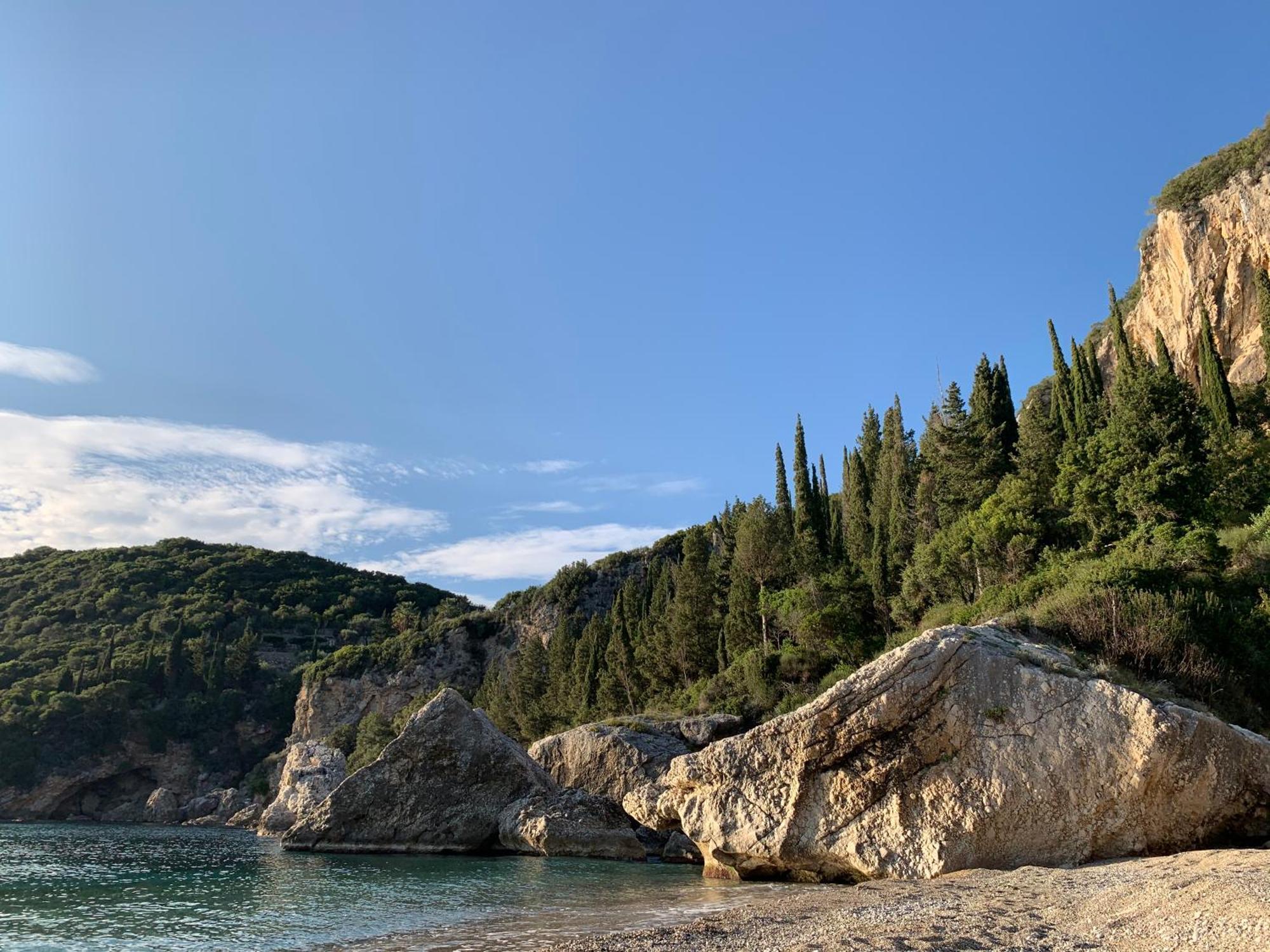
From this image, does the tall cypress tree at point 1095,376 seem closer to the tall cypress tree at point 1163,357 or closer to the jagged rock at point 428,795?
the tall cypress tree at point 1163,357

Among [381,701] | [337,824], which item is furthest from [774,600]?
[381,701]

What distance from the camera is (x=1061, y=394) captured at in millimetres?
50312

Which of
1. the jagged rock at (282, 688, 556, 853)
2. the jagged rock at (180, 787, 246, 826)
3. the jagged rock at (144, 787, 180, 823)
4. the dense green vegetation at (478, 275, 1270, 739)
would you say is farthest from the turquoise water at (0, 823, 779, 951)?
the jagged rock at (144, 787, 180, 823)

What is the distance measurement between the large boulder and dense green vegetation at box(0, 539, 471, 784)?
3773 inches

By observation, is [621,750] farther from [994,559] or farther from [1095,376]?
[1095,376]

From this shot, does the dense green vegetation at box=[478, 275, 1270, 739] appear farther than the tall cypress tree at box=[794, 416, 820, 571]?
No

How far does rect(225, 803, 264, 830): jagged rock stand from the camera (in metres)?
74.3

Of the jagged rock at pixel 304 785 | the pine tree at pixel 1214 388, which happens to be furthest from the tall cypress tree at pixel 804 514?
the jagged rock at pixel 304 785

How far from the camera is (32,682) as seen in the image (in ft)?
303

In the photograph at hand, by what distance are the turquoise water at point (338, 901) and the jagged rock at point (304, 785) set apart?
2354 cm

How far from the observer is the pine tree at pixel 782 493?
221ft

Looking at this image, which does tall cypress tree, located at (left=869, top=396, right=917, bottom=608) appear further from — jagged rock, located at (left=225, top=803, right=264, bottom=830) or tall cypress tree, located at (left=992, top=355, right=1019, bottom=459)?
jagged rock, located at (left=225, top=803, right=264, bottom=830)

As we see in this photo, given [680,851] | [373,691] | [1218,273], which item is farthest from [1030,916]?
[373,691]

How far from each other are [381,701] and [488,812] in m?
67.9
